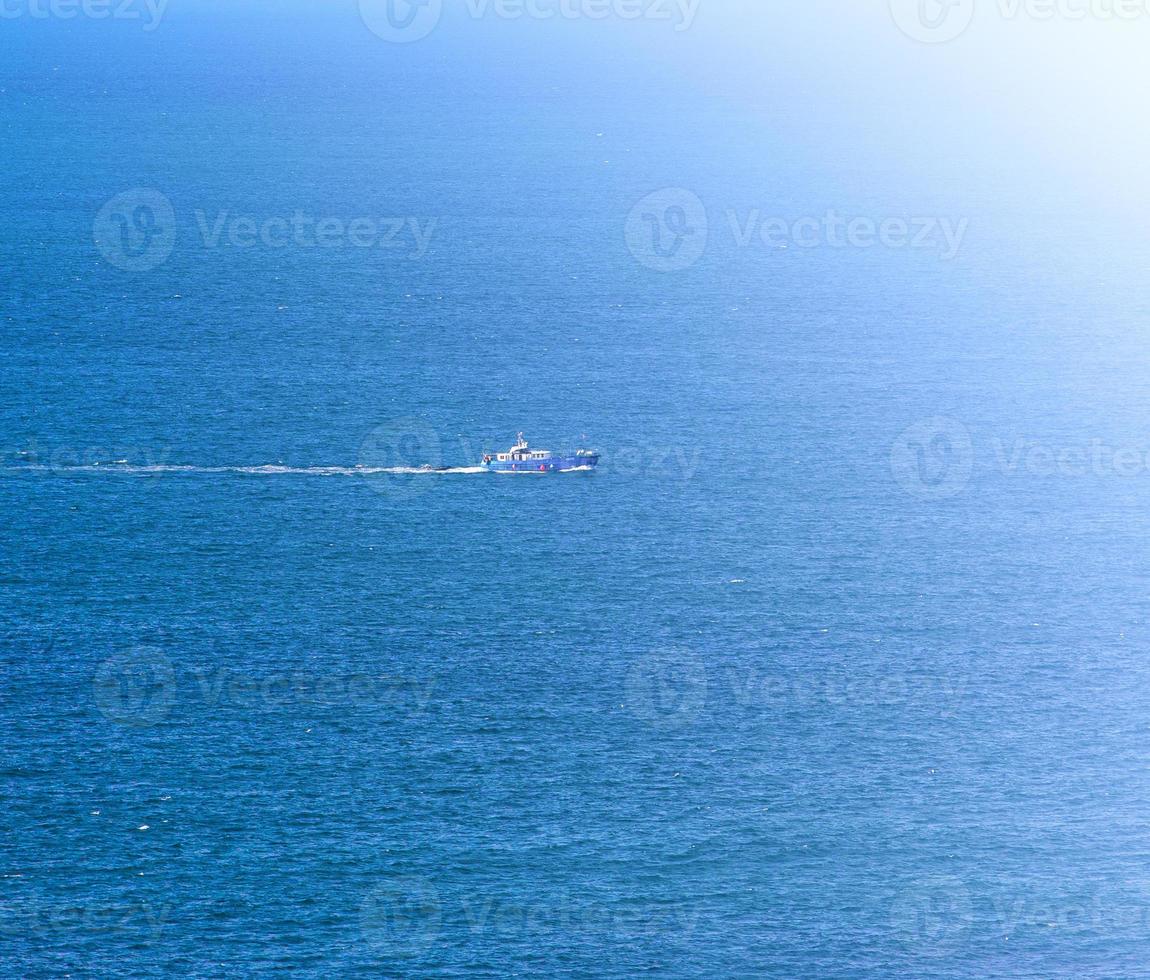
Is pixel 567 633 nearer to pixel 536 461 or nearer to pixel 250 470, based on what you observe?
pixel 536 461

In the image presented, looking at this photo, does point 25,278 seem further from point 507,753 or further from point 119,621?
point 507,753

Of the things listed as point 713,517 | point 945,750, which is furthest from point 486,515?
point 945,750

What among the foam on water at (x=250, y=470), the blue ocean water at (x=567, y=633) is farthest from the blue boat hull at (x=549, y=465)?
the foam on water at (x=250, y=470)

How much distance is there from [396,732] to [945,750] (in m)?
26.7

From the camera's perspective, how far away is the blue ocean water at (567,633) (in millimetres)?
74750

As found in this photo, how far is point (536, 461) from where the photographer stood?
11850cm

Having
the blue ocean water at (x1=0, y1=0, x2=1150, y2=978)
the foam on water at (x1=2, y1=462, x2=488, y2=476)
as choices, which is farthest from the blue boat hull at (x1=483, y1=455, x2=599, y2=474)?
the foam on water at (x1=2, y1=462, x2=488, y2=476)

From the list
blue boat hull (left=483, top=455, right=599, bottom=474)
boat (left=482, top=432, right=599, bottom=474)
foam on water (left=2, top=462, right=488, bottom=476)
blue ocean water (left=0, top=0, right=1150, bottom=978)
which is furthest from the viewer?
blue boat hull (left=483, top=455, right=599, bottom=474)

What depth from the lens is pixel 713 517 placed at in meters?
112

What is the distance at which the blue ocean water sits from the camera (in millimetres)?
74750

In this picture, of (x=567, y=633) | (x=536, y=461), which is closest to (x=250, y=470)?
(x=536, y=461)

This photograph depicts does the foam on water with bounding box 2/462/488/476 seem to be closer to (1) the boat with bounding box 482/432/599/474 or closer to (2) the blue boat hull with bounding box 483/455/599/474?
(1) the boat with bounding box 482/432/599/474

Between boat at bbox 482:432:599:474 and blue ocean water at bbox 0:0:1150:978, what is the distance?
A: 1.84 m

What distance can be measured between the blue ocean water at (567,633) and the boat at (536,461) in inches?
72.5
